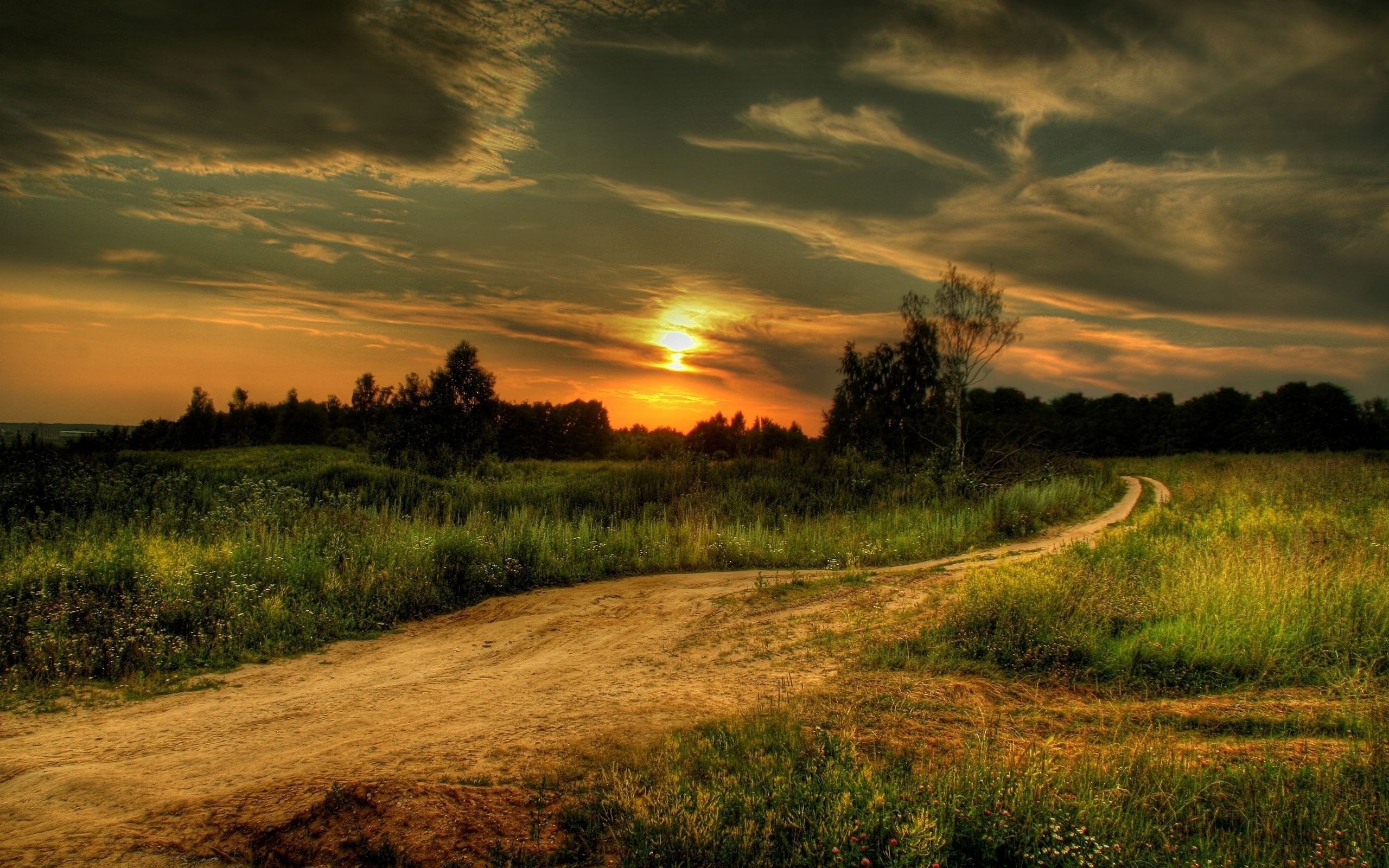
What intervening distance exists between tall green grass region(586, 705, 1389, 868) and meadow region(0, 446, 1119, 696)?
635 centimetres

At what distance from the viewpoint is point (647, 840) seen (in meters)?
4.21

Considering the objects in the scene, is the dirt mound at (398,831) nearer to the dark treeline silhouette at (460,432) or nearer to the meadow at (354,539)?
the meadow at (354,539)

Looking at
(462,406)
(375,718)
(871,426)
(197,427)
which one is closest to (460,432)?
(462,406)

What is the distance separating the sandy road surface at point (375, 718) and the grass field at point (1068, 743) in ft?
3.56

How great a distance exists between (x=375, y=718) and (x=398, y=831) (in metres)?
2.35

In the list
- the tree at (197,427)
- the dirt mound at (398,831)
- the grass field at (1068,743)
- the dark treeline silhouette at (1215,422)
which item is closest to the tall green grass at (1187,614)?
the grass field at (1068,743)

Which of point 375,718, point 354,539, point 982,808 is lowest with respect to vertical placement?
point 375,718

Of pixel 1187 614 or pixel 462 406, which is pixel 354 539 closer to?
pixel 1187 614

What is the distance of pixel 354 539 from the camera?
12586 millimetres

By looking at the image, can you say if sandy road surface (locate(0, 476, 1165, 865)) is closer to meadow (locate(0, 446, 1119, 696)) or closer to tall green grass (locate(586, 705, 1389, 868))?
meadow (locate(0, 446, 1119, 696))

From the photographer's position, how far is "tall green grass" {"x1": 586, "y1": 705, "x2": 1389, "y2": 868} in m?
4.14

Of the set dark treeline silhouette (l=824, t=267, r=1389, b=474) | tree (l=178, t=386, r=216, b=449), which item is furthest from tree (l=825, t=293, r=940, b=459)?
tree (l=178, t=386, r=216, b=449)

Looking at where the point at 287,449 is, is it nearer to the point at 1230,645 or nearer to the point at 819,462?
the point at 819,462

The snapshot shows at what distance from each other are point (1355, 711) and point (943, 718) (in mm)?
3832
